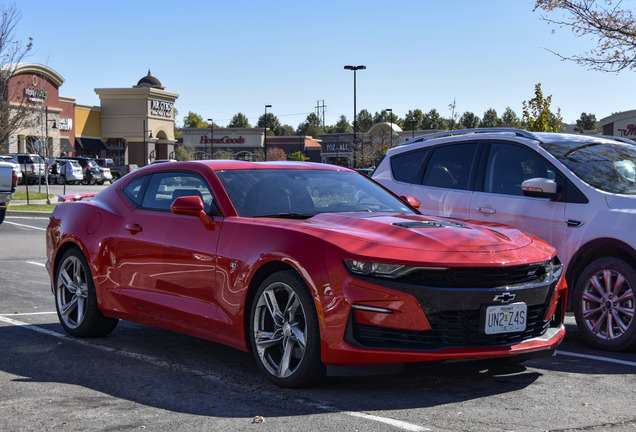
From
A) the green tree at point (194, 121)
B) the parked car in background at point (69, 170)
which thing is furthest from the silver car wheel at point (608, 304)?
the green tree at point (194, 121)

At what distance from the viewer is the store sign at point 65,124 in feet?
245

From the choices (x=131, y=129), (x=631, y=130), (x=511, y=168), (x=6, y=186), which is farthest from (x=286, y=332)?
(x=131, y=129)

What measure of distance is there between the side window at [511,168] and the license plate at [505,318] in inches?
101

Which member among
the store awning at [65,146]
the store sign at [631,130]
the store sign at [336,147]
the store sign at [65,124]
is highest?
the store sign at [65,124]

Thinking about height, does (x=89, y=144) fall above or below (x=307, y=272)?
above

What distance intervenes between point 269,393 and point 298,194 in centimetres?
162

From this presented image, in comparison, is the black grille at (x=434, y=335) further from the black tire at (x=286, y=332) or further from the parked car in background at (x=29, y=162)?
the parked car in background at (x=29, y=162)

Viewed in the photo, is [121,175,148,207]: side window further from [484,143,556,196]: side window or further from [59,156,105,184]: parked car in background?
[59,156,105,184]: parked car in background

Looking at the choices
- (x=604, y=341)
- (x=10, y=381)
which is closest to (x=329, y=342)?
(x=10, y=381)

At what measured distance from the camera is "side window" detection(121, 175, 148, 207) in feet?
21.7

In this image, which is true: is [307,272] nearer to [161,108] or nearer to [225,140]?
[161,108]

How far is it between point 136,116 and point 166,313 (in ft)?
269

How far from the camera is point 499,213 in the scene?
7449 millimetres

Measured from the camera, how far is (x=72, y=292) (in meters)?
6.98
